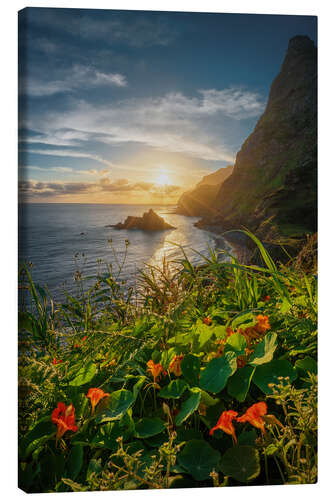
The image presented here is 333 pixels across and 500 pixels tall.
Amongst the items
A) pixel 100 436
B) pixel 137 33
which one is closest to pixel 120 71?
pixel 137 33

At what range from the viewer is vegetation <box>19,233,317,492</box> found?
115cm

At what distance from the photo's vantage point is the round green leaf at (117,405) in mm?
Answer: 1183

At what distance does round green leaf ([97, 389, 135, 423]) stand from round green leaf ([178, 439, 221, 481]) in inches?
8.9

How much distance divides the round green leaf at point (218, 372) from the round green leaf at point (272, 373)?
0.11 meters

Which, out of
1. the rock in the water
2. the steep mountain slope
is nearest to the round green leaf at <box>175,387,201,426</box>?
the rock in the water

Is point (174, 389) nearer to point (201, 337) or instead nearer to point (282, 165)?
point (201, 337)

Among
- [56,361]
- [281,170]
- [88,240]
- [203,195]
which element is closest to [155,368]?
[56,361]

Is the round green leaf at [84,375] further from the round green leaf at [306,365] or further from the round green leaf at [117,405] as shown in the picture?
the round green leaf at [306,365]

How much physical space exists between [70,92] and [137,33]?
1.39ft

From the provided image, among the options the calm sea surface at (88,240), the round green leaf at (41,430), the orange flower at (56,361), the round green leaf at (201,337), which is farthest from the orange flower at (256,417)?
the calm sea surface at (88,240)

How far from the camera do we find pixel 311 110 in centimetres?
193

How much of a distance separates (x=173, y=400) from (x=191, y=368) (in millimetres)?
120
